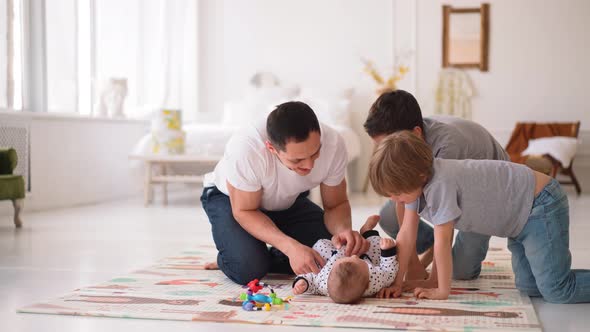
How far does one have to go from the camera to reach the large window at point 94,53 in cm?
532

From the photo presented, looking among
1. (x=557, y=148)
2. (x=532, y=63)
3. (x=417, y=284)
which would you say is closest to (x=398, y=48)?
(x=532, y=63)

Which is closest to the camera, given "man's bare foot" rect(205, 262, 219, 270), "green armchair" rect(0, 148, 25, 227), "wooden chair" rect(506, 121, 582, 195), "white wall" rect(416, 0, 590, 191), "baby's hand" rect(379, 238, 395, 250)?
"baby's hand" rect(379, 238, 395, 250)

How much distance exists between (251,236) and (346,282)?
0.57 metres

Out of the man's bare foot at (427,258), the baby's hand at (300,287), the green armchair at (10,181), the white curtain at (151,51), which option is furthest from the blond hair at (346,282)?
the white curtain at (151,51)

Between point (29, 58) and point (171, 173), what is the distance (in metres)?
1.62

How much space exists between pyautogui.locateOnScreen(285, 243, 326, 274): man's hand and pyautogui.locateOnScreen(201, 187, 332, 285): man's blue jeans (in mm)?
281

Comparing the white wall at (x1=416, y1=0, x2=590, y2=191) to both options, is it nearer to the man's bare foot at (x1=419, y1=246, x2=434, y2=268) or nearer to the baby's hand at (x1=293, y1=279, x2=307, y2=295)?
the man's bare foot at (x1=419, y1=246, x2=434, y2=268)

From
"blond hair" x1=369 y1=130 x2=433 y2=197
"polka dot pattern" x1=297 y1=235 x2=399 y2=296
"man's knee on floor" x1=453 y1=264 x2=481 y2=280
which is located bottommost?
"man's knee on floor" x1=453 y1=264 x2=481 y2=280

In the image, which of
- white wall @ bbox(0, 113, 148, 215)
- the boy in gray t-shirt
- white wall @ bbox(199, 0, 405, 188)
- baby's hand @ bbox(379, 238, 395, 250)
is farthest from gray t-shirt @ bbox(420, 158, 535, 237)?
white wall @ bbox(199, 0, 405, 188)

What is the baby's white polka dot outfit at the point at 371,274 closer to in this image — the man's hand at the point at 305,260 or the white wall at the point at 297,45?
the man's hand at the point at 305,260

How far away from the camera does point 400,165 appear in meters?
2.00

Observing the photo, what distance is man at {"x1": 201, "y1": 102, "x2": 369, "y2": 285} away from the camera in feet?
6.96

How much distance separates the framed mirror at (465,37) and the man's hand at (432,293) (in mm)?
5587

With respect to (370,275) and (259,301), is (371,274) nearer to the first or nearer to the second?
(370,275)
